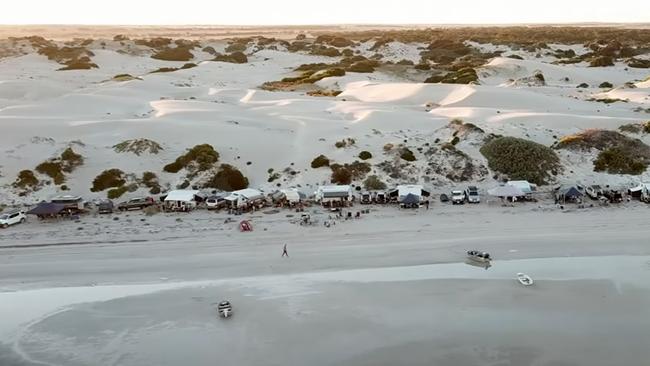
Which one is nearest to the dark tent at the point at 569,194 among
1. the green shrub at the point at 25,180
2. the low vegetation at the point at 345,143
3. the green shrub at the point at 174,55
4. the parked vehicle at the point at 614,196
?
the parked vehicle at the point at 614,196

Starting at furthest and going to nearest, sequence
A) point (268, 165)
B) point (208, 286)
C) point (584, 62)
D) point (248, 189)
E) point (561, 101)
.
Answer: point (584, 62) < point (561, 101) < point (268, 165) < point (248, 189) < point (208, 286)

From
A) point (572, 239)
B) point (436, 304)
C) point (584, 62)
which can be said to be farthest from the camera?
point (584, 62)

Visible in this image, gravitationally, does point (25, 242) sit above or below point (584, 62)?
below

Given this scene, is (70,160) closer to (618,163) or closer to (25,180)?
(25,180)

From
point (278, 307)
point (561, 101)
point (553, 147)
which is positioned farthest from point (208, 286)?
point (561, 101)

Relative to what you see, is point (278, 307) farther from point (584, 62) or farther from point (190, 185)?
→ point (584, 62)

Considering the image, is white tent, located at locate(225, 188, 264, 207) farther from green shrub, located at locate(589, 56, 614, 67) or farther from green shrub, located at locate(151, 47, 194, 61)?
green shrub, located at locate(151, 47, 194, 61)

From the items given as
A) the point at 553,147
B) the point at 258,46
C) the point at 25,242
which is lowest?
the point at 25,242
